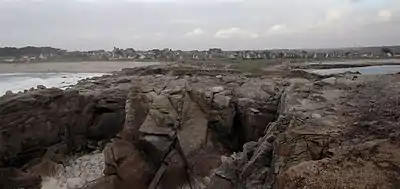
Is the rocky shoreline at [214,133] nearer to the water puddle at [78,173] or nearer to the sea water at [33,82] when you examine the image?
the water puddle at [78,173]

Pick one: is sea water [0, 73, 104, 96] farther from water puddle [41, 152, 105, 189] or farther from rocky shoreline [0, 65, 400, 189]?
water puddle [41, 152, 105, 189]

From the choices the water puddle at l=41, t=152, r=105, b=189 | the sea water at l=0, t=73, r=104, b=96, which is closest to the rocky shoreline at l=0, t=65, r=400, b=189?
the water puddle at l=41, t=152, r=105, b=189

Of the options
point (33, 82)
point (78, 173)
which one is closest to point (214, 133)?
point (78, 173)

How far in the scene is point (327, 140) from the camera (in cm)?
754

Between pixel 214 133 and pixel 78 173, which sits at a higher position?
pixel 214 133

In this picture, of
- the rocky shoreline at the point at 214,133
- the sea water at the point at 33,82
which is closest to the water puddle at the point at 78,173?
the rocky shoreline at the point at 214,133

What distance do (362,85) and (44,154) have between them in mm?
13288

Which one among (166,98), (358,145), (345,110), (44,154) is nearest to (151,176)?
(166,98)

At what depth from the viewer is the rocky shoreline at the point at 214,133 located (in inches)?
275

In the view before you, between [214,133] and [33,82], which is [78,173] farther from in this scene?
[33,82]

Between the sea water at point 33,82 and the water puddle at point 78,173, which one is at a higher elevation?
the sea water at point 33,82

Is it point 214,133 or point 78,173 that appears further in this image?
point 78,173

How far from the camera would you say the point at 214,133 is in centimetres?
1764

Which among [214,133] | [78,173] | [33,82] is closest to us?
[214,133]
